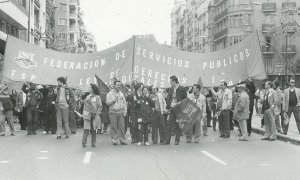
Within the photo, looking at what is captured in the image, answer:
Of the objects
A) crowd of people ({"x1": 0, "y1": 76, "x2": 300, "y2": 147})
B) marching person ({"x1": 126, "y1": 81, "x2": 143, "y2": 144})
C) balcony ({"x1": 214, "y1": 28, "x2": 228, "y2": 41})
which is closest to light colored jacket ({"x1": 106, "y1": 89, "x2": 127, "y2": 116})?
crowd of people ({"x1": 0, "y1": 76, "x2": 300, "y2": 147})

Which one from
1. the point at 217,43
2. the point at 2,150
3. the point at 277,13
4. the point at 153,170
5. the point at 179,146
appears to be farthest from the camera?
the point at 217,43

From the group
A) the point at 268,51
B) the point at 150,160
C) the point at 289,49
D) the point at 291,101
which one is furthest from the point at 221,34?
the point at 150,160

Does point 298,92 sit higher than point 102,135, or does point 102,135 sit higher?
point 298,92

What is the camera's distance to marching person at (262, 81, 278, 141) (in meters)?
14.7

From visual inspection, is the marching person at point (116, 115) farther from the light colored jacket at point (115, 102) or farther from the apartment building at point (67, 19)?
the apartment building at point (67, 19)

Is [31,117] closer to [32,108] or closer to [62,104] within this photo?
[32,108]

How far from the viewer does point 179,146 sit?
1318 cm

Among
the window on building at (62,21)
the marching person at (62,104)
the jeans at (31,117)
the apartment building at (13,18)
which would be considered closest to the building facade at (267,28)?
the apartment building at (13,18)

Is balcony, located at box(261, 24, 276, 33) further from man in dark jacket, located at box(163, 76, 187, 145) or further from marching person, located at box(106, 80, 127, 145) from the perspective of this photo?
marching person, located at box(106, 80, 127, 145)

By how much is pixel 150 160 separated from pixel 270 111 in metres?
5.70

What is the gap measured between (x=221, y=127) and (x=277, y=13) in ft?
170

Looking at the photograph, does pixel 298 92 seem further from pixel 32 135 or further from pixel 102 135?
pixel 32 135

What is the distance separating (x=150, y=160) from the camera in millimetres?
10453

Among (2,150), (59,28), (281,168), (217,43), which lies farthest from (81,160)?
(59,28)
